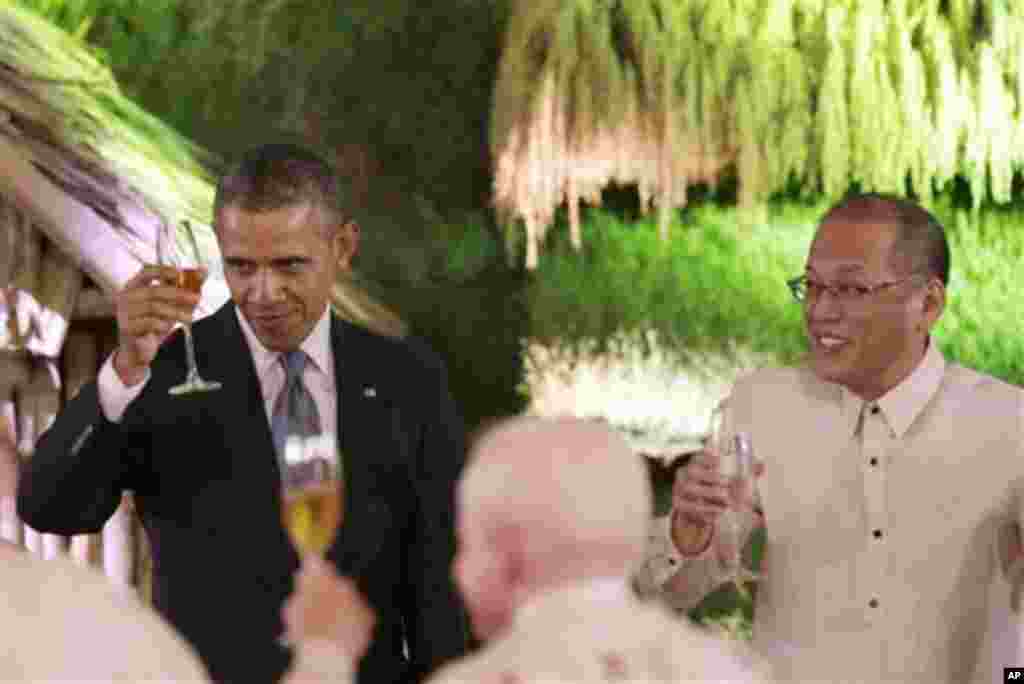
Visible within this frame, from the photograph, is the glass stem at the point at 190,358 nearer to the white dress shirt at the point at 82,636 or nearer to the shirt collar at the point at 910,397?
the shirt collar at the point at 910,397

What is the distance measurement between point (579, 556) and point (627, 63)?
416cm

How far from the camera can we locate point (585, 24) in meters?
5.46

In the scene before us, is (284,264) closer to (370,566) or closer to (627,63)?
(370,566)

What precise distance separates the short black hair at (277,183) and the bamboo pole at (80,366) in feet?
7.39

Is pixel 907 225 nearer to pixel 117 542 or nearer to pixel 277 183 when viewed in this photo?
pixel 277 183

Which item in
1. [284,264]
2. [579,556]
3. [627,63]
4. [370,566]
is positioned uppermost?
[627,63]

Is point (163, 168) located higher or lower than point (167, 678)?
higher

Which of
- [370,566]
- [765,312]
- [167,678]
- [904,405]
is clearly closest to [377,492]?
[370,566]

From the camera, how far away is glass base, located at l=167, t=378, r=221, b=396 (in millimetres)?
2828

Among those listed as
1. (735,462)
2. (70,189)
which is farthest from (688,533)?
(70,189)

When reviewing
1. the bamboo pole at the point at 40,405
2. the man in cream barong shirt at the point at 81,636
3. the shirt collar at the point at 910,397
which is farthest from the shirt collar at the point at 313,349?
the bamboo pole at the point at 40,405

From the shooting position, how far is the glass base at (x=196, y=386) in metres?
2.83

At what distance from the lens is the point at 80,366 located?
196 inches

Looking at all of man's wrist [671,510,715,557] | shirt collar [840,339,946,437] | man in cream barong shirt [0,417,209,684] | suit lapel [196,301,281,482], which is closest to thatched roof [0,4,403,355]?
suit lapel [196,301,281,482]
